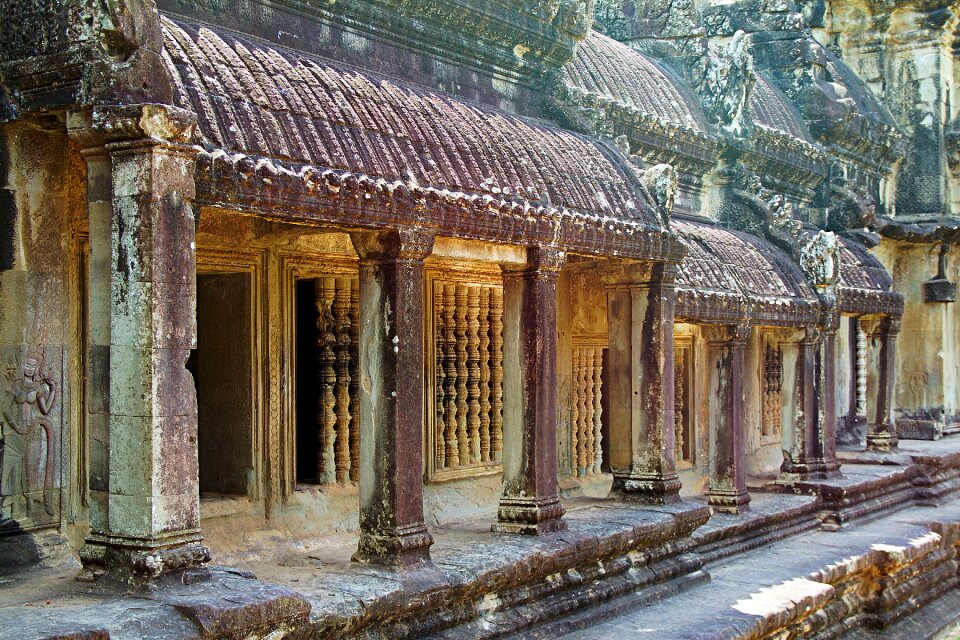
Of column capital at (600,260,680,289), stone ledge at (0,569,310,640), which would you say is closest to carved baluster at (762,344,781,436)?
column capital at (600,260,680,289)

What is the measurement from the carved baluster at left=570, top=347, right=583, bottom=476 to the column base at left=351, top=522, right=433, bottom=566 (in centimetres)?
423

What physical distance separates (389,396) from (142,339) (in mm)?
2081

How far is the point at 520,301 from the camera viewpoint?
352 inches

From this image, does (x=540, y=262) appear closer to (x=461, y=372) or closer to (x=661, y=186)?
(x=461, y=372)

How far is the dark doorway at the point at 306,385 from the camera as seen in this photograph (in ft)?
29.5

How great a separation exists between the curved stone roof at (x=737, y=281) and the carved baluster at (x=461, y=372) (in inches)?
85.1

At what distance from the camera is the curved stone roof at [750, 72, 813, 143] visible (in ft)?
51.2

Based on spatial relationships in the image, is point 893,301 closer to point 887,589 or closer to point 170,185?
point 887,589

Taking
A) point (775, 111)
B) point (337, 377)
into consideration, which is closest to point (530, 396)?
point (337, 377)

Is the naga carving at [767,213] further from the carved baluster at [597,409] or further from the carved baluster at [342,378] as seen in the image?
the carved baluster at [342,378]

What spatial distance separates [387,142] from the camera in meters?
7.57

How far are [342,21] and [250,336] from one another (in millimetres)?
2439

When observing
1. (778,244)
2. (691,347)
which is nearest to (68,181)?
(691,347)

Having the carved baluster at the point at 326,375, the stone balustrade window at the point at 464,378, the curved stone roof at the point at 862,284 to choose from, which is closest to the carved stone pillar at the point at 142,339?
the carved baluster at the point at 326,375
